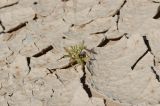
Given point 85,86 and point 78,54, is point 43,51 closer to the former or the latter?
point 78,54

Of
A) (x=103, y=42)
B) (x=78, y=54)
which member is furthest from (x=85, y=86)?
(x=103, y=42)

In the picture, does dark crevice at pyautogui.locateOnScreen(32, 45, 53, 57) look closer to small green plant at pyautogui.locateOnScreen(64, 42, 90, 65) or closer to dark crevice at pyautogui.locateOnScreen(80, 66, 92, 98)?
small green plant at pyautogui.locateOnScreen(64, 42, 90, 65)

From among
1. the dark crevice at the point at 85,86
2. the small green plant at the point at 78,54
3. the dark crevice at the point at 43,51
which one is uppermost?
the small green plant at the point at 78,54

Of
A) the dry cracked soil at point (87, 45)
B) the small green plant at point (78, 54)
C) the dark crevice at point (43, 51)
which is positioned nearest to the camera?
the dry cracked soil at point (87, 45)

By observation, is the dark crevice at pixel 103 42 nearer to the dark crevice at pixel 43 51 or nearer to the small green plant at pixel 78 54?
the small green plant at pixel 78 54

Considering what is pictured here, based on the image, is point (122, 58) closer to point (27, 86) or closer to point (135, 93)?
point (135, 93)

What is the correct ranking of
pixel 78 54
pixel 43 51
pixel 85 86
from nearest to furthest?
pixel 85 86, pixel 78 54, pixel 43 51

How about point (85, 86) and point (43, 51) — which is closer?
point (85, 86)

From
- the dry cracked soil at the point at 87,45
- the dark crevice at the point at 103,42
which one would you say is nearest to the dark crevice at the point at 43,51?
the dry cracked soil at the point at 87,45
